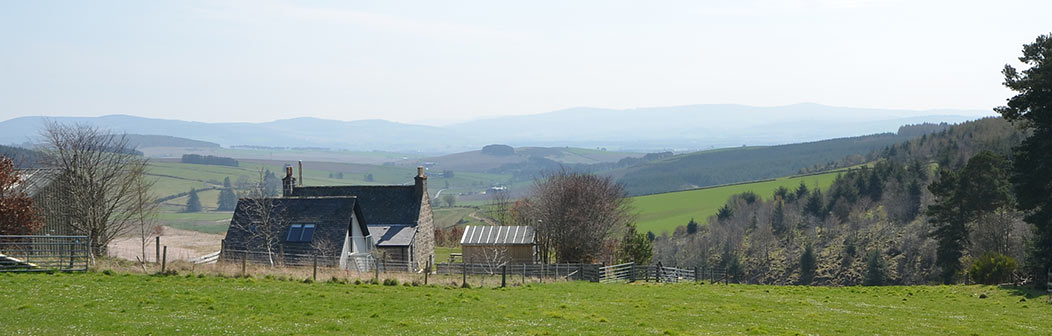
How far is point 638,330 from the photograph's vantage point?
19438 mm

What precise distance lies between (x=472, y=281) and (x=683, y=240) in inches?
3285

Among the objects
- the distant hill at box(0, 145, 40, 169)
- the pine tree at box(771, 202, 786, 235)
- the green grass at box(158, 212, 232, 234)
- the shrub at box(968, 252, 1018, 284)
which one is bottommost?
the green grass at box(158, 212, 232, 234)

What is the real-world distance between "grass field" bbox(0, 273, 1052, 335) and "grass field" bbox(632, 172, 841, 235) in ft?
302

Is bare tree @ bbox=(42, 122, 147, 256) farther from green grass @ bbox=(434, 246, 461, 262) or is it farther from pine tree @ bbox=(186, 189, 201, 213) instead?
pine tree @ bbox=(186, 189, 201, 213)

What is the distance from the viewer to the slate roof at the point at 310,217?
4375cm

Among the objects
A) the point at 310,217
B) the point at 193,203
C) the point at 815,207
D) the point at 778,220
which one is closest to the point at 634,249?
the point at 310,217

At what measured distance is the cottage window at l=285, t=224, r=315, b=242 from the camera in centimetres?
4406

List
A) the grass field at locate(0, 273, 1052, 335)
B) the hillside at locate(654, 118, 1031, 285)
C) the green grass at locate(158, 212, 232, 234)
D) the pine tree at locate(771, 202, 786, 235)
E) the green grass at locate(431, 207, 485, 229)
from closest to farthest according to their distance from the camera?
1. the grass field at locate(0, 273, 1052, 335)
2. the hillside at locate(654, 118, 1031, 285)
3. the pine tree at locate(771, 202, 786, 235)
4. the green grass at locate(158, 212, 232, 234)
5. the green grass at locate(431, 207, 485, 229)

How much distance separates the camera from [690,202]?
14150 cm

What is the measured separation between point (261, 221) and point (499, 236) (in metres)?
16.6

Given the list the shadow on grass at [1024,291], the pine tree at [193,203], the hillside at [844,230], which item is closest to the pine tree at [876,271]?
the hillside at [844,230]

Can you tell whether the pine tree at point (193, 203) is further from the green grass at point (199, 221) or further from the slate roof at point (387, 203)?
the slate roof at point (387, 203)

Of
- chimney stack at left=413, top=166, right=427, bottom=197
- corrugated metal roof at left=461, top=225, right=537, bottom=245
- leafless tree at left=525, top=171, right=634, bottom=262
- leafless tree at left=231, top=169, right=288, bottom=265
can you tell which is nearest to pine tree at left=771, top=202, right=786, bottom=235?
leafless tree at left=525, top=171, right=634, bottom=262

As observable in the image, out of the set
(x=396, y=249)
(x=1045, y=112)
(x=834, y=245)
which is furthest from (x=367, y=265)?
(x=834, y=245)
